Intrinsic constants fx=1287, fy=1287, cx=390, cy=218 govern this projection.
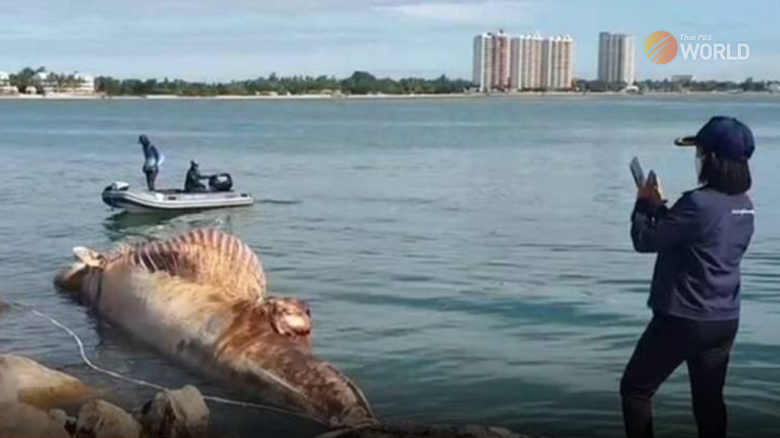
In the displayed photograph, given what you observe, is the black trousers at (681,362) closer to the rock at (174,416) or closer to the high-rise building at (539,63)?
the rock at (174,416)

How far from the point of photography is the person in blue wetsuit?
22.0ft

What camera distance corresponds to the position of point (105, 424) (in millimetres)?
8188

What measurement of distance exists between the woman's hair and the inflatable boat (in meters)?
21.9

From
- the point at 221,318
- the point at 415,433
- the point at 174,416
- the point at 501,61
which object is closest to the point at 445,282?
the point at 221,318

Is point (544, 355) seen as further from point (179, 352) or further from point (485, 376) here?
point (179, 352)

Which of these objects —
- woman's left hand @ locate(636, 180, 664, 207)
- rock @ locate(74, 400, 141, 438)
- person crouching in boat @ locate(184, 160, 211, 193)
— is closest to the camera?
woman's left hand @ locate(636, 180, 664, 207)

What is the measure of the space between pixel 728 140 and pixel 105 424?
4228mm

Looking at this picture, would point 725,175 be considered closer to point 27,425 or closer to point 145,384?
point 27,425

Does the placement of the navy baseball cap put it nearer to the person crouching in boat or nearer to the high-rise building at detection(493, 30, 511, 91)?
the person crouching in boat

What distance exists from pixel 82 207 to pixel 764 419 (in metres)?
24.6

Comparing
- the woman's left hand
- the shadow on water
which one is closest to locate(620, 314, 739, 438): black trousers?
the woman's left hand

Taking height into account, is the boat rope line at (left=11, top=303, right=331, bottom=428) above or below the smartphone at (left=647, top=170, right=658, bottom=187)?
below

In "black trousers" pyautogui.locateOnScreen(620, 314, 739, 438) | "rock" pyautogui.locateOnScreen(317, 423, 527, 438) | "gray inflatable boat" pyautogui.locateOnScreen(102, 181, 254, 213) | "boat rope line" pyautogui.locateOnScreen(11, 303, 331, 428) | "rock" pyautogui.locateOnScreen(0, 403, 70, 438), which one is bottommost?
"gray inflatable boat" pyautogui.locateOnScreen(102, 181, 254, 213)

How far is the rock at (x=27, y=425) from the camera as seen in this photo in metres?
7.79
